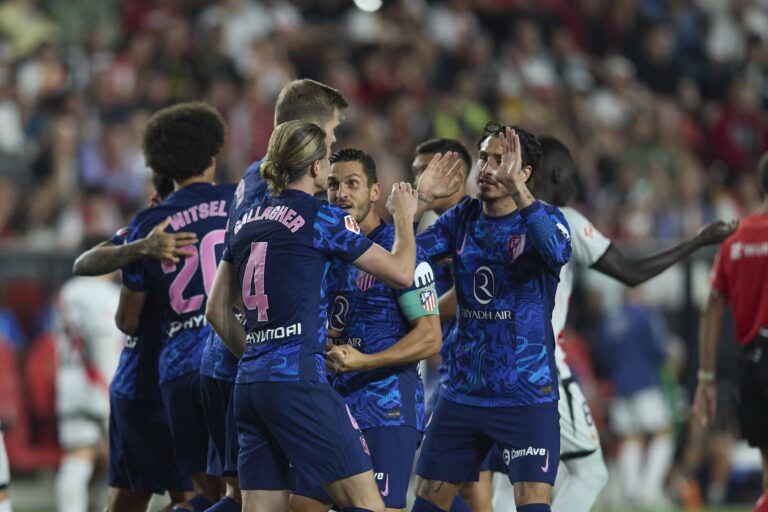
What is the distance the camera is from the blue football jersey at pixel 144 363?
729 cm

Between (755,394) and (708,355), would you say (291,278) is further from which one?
(755,394)

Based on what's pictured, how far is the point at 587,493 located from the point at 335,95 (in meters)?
2.85

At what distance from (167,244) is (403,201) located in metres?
1.54

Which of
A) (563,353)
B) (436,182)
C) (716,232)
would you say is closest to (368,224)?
(436,182)

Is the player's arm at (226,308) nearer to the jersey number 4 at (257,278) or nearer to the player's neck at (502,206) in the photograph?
the jersey number 4 at (257,278)

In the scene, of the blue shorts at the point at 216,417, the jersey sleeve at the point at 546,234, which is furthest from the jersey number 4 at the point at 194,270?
the jersey sleeve at the point at 546,234

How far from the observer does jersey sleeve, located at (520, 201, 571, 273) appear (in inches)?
243

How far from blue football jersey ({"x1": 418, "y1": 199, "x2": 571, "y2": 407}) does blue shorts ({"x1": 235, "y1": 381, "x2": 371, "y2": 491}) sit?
1.04 meters

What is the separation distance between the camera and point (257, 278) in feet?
18.6

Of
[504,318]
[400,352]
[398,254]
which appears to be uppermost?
[398,254]

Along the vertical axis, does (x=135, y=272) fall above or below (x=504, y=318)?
above

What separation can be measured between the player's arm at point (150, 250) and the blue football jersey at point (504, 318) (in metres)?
1.50

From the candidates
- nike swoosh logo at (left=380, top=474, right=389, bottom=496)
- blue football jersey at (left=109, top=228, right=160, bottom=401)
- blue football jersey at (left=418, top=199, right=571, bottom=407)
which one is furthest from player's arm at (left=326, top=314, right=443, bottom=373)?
blue football jersey at (left=109, top=228, right=160, bottom=401)

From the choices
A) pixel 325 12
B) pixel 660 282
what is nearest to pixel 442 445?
pixel 660 282
